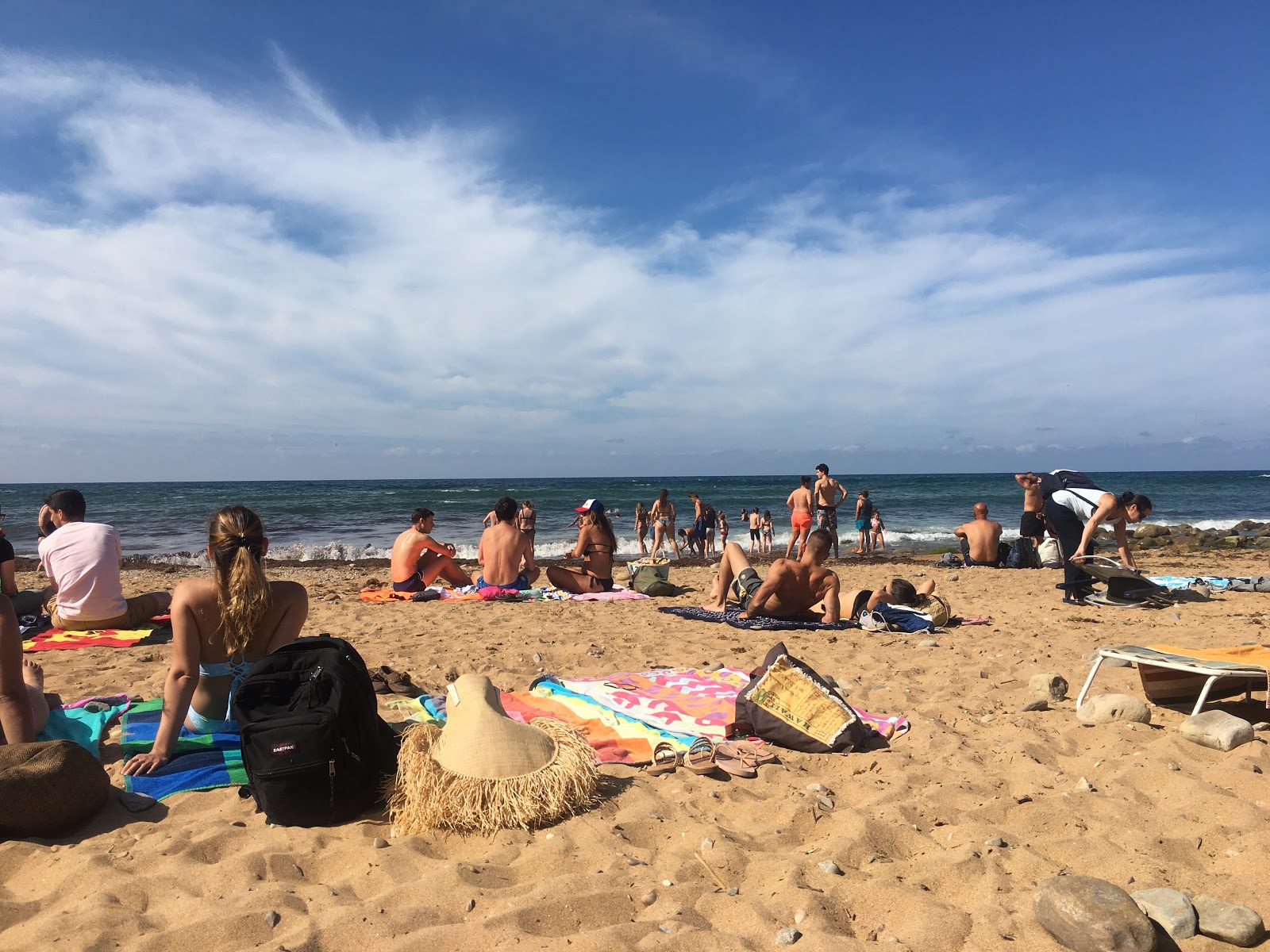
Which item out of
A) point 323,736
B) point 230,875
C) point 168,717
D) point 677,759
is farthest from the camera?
point 677,759

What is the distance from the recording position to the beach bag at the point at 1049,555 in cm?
1238

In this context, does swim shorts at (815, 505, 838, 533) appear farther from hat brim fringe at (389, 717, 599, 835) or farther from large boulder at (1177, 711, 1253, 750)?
hat brim fringe at (389, 717, 599, 835)

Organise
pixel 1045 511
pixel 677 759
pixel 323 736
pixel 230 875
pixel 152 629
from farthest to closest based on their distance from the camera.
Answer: pixel 1045 511, pixel 152 629, pixel 677 759, pixel 323 736, pixel 230 875

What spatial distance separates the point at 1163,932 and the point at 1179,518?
3352 centimetres

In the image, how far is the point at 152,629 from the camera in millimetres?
6922

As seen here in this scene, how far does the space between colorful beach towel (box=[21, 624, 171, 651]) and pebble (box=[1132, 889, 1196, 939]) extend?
701 centimetres

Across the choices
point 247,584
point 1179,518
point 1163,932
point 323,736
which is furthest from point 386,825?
point 1179,518

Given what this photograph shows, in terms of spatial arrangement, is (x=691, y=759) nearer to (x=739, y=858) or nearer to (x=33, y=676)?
(x=739, y=858)

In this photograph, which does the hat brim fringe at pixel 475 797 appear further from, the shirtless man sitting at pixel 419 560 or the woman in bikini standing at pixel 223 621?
the shirtless man sitting at pixel 419 560

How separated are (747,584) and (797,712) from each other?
4070mm

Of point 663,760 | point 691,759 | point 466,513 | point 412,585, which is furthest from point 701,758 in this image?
point 466,513

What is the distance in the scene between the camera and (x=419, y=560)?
948 centimetres

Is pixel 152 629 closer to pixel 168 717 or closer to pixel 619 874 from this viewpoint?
pixel 168 717

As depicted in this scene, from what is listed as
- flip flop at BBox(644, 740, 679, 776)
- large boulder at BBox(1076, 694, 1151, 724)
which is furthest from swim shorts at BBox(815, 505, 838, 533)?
flip flop at BBox(644, 740, 679, 776)
